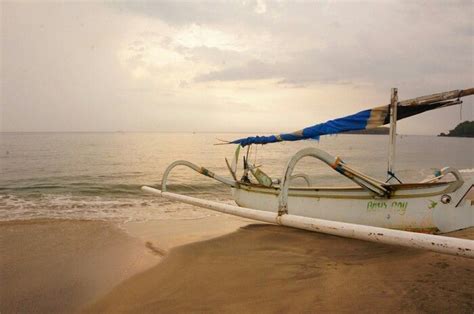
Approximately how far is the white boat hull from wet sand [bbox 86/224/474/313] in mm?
540

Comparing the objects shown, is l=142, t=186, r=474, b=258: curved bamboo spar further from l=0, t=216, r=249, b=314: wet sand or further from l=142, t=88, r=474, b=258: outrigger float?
l=0, t=216, r=249, b=314: wet sand

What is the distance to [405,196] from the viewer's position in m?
6.16

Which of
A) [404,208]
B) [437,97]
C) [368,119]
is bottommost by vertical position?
[404,208]

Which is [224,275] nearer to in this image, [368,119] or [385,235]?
[385,235]

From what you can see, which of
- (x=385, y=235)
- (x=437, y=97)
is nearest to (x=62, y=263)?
(x=385, y=235)

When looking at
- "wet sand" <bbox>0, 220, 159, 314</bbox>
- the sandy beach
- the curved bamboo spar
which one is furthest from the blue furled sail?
"wet sand" <bbox>0, 220, 159, 314</bbox>

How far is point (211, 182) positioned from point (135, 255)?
1423 cm

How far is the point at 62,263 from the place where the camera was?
587 cm

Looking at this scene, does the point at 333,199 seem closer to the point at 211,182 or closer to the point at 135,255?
the point at 135,255

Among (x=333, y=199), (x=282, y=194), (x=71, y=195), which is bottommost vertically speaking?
(x=71, y=195)

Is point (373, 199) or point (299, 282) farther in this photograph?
point (373, 199)

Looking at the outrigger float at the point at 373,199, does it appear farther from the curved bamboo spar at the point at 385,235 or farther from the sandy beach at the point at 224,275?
the sandy beach at the point at 224,275

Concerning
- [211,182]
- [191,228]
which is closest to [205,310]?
[191,228]

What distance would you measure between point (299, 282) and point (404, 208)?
9.25ft
